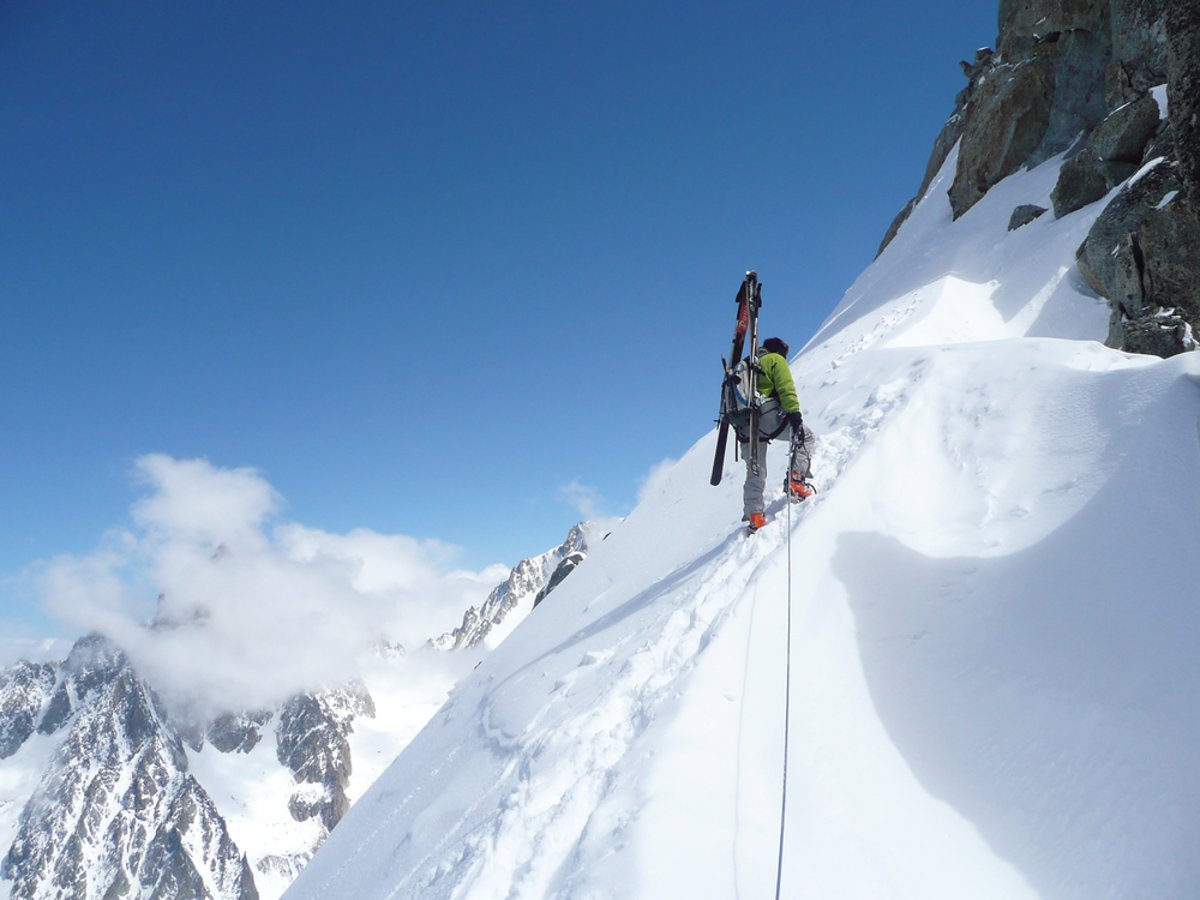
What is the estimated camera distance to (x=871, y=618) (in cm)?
547

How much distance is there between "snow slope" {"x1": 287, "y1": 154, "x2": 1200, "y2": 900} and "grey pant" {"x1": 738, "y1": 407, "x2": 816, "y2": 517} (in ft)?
1.44

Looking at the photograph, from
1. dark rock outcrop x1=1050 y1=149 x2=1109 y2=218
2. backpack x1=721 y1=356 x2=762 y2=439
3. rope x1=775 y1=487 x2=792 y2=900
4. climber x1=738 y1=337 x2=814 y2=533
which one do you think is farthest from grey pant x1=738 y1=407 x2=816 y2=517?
dark rock outcrop x1=1050 y1=149 x2=1109 y2=218

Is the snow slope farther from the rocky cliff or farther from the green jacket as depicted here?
the rocky cliff

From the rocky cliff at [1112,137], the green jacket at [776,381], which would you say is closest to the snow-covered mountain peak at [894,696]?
the green jacket at [776,381]

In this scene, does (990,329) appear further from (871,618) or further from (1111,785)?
(1111,785)

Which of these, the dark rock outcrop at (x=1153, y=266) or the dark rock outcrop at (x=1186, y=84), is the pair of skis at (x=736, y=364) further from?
the dark rock outcrop at (x=1153, y=266)

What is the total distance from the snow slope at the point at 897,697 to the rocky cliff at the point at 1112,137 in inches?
107

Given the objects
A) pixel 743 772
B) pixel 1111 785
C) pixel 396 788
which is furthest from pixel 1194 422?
pixel 396 788

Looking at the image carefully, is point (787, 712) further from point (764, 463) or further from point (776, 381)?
point (776, 381)

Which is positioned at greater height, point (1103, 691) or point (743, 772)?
point (743, 772)

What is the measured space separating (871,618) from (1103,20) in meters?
31.7

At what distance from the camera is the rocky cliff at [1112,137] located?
599 centimetres

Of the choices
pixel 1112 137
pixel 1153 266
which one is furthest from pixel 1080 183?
pixel 1153 266

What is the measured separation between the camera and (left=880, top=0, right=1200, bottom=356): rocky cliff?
19.6ft
